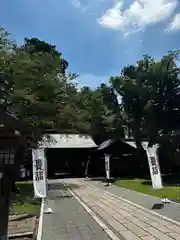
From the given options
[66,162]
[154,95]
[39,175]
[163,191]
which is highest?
[154,95]

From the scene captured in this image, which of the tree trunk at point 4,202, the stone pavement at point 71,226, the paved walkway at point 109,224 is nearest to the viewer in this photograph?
the tree trunk at point 4,202

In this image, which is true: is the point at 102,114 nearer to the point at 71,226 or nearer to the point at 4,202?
the point at 71,226

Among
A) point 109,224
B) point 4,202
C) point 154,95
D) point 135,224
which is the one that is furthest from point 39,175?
point 154,95

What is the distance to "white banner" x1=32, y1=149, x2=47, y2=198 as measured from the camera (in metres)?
15.7

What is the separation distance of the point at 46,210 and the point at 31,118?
6.70 m

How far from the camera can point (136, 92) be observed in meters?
29.8

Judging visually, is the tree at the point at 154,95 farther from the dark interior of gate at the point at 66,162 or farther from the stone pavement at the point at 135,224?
the stone pavement at the point at 135,224

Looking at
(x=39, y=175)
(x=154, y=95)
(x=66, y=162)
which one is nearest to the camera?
(x=39, y=175)

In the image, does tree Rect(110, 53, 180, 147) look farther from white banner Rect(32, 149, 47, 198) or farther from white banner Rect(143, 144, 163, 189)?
white banner Rect(32, 149, 47, 198)

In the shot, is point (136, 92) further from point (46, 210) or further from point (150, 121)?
point (46, 210)

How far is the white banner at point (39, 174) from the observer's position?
15.7m

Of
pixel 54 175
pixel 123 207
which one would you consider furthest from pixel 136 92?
pixel 123 207

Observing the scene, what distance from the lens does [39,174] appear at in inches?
634

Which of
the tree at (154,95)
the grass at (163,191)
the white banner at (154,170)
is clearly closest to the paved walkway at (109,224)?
the grass at (163,191)
